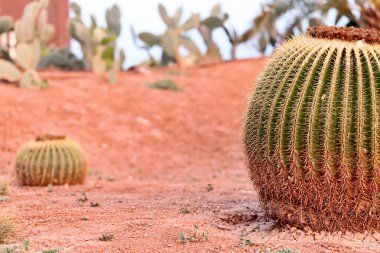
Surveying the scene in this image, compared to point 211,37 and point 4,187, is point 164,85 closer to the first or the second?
point 211,37

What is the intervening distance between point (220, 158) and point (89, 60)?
6386mm

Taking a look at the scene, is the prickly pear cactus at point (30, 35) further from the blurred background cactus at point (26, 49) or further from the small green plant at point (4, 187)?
the small green plant at point (4, 187)

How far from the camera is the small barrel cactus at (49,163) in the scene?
34.7 feet

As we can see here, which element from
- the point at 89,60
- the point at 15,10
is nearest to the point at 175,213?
the point at 89,60

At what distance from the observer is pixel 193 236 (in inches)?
221

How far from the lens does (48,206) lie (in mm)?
7691

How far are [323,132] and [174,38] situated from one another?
15687 millimetres

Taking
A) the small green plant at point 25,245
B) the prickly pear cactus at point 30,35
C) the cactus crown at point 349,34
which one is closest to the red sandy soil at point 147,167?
the small green plant at point 25,245

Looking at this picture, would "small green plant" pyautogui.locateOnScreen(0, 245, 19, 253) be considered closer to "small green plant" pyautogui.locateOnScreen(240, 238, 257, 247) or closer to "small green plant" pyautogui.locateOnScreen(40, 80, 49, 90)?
"small green plant" pyautogui.locateOnScreen(240, 238, 257, 247)

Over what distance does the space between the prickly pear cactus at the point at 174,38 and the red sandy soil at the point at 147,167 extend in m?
0.90

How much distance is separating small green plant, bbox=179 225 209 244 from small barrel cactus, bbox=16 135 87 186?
532 centimetres

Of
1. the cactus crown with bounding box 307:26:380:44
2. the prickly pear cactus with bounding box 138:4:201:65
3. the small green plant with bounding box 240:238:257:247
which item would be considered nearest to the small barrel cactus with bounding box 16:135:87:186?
the small green plant with bounding box 240:238:257:247

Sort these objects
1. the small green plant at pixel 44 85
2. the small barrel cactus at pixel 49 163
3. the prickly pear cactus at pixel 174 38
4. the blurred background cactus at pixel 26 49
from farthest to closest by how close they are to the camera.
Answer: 1. the prickly pear cactus at pixel 174 38
2. the small green plant at pixel 44 85
3. the blurred background cactus at pixel 26 49
4. the small barrel cactus at pixel 49 163

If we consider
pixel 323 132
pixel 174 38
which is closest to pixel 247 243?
pixel 323 132
